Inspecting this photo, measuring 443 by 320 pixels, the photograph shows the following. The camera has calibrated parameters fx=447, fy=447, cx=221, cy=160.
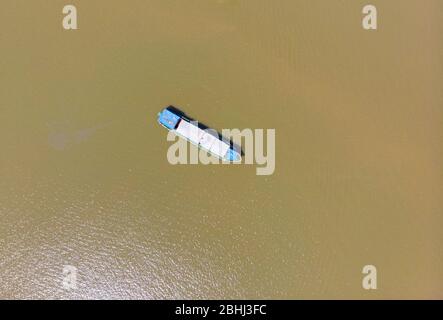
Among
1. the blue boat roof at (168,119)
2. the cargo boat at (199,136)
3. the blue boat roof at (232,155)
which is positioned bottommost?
the blue boat roof at (232,155)

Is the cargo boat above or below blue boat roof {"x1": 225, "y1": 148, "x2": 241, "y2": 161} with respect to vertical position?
above

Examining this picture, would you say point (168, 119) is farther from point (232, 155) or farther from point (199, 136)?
point (232, 155)

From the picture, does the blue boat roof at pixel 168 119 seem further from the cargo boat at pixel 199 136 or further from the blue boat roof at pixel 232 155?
the blue boat roof at pixel 232 155

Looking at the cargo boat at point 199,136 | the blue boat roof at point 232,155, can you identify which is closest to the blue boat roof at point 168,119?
the cargo boat at point 199,136

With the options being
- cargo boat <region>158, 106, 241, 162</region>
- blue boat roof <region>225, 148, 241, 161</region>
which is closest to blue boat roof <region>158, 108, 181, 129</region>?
cargo boat <region>158, 106, 241, 162</region>

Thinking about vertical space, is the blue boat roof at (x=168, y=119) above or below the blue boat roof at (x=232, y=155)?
above

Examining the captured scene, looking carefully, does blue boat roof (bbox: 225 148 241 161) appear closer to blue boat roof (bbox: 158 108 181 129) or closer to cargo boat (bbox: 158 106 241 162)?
cargo boat (bbox: 158 106 241 162)

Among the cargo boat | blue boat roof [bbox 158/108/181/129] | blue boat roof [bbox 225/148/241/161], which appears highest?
blue boat roof [bbox 158/108/181/129]
